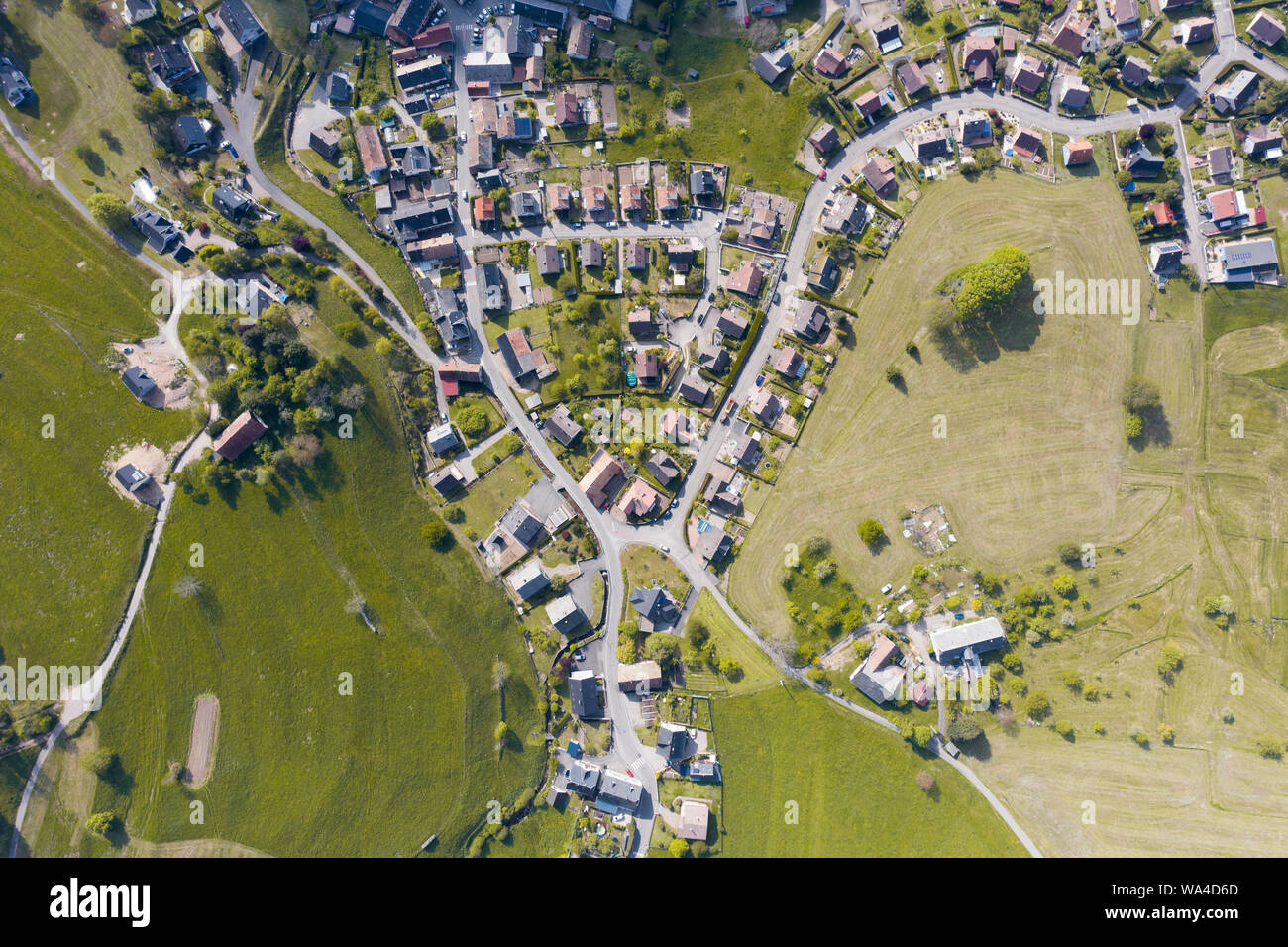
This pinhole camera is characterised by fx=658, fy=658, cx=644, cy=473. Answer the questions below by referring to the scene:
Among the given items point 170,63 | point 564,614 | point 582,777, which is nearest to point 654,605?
point 564,614

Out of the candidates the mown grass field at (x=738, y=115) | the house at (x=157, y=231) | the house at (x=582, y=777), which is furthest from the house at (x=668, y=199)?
the house at (x=582, y=777)

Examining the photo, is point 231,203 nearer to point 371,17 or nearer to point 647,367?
point 371,17

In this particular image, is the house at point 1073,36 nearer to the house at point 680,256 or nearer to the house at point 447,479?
the house at point 680,256

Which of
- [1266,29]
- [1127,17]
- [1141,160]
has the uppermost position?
[1127,17]

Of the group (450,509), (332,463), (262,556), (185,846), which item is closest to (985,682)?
(450,509)

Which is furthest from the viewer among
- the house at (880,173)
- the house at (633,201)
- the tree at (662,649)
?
the house at (633,201)
